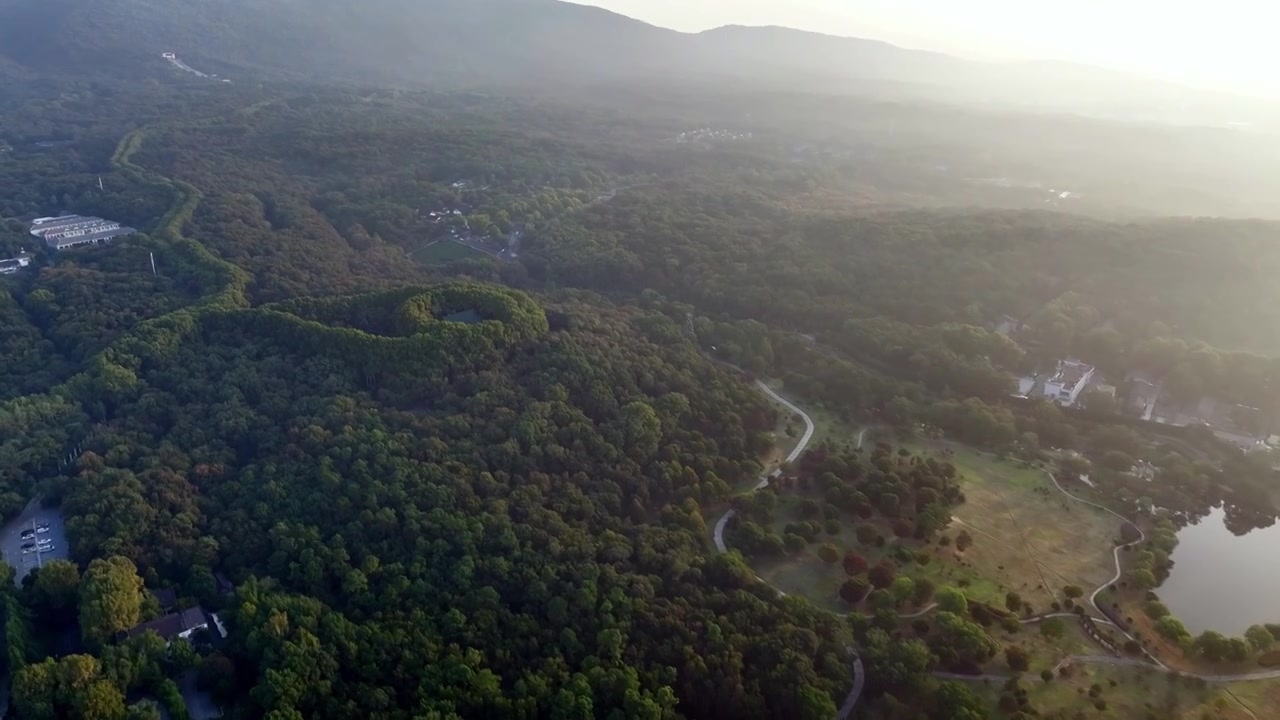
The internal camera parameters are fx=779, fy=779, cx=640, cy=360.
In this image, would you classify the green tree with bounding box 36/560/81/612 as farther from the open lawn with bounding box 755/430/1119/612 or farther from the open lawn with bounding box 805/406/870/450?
the open lawn with bounding box 805/406/870/450

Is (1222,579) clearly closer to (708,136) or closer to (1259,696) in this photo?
(1259,696)

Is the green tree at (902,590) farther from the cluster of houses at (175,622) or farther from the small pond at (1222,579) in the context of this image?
the cluster of houses at (175,622)

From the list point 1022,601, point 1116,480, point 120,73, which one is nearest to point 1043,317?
point 1116,480

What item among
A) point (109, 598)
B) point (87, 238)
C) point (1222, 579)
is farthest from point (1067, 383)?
point (87, 238)

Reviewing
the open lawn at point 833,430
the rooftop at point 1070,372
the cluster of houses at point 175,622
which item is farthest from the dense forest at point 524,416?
the open lawn at point 833,430

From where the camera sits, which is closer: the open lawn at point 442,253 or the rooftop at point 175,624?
the rooftop at point 175,624

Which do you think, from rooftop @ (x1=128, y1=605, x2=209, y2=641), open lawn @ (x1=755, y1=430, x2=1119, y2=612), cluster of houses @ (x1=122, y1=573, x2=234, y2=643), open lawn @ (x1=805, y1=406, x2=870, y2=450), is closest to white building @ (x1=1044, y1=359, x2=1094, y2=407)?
open lawn @ (x1=755, y1=430, x2=1119, y2=612)

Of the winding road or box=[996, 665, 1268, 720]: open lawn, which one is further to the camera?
the winding road
